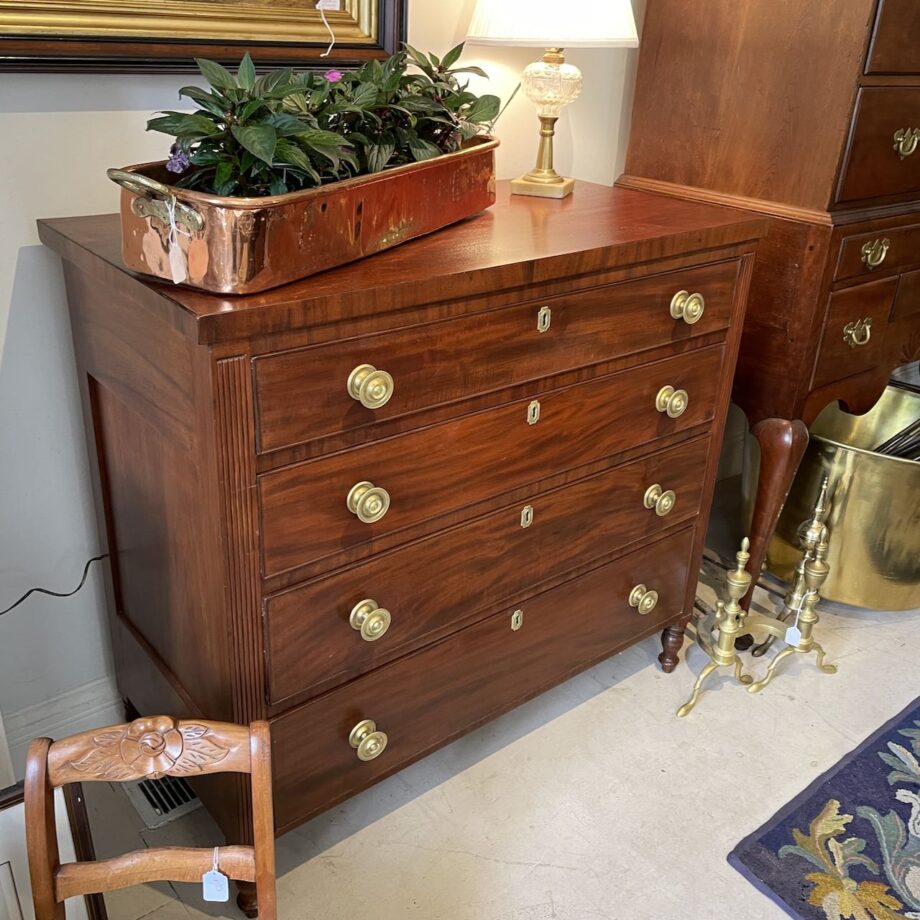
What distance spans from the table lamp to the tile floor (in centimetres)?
117

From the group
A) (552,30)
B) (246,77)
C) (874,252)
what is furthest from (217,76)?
(874,252)

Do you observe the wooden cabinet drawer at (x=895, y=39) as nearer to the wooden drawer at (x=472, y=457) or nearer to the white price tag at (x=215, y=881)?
the wooden drawer at (x=472, y=457)

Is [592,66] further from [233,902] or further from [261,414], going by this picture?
[233,902]

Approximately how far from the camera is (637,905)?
55.4 inches

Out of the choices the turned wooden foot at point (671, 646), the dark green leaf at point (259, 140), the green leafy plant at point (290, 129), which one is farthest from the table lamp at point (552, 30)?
the turned wooden foot at point (671, 646)

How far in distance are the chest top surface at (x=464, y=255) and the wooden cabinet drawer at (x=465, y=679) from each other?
1.85ft

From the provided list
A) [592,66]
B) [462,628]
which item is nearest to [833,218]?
[592,66]

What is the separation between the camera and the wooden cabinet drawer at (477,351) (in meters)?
1.05

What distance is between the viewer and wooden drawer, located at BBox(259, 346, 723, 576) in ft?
3.68

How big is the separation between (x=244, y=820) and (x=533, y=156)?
1370 mm

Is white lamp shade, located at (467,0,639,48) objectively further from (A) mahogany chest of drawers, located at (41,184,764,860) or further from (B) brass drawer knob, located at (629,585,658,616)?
(B) brass drawer knob, located at (629,585,658,616)

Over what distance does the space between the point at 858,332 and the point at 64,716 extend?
1.71 metres

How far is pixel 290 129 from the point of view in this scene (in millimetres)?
1002

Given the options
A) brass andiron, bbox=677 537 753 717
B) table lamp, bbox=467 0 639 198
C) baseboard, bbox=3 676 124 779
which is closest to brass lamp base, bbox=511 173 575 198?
table lamp, bbox=467 0 639 198
